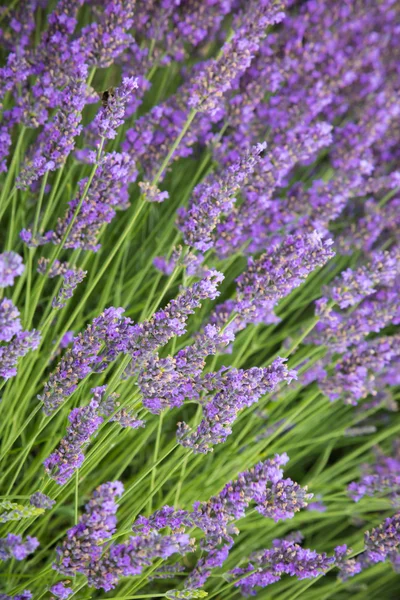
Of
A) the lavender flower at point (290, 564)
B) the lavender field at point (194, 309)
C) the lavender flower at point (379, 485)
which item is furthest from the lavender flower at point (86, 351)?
the lavender flower at point (379, 485)

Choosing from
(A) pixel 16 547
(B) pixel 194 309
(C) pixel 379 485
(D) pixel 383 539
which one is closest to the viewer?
(A) pixel 16 547

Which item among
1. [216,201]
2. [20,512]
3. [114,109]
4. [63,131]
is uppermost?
[63,131]

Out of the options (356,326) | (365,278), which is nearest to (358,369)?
(356,326)

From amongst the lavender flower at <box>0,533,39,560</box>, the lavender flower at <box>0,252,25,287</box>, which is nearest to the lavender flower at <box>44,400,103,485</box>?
the lavender flower at <box>0,533,39,560</box>

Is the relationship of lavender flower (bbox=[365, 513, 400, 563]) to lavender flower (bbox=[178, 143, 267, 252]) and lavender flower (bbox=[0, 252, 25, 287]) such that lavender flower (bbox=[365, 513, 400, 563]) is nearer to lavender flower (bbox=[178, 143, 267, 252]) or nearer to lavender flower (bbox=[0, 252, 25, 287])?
lavender flower (bbox=[178, 143, 267, 252])

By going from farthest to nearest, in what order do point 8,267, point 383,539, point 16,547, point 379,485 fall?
point 379,485, point 383,539, point 16,547, point 8,267

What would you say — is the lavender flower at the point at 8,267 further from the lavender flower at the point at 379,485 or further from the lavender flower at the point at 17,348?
the lavender flower at the point at 379,485

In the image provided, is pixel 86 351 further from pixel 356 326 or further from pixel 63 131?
pixel 356 326
